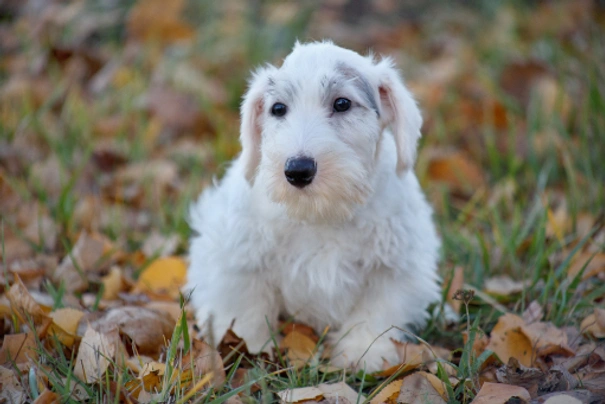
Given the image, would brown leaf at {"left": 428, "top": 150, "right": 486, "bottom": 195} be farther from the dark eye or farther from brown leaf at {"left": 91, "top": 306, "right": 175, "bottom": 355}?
brown leaf at {"left": 91, "top": 306, "right": 175, "bottom": 355}

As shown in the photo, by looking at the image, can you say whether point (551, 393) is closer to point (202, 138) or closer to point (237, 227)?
point (237, 227)

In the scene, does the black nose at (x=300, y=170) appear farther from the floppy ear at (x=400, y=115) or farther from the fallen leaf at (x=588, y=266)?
the fallen leaf at (x=588, y=266)

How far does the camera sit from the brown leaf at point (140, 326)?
9.78ft

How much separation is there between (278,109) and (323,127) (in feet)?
0.99

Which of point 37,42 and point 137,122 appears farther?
point 37,42

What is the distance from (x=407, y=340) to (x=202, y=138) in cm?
328

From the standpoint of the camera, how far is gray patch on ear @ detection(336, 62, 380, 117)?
296cm

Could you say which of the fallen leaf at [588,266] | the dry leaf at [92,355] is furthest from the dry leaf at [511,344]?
the dry leaf at [92,355]

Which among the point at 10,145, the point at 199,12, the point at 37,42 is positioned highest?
the point at 199,12

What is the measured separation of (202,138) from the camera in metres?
5.91

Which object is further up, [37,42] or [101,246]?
[37,42]

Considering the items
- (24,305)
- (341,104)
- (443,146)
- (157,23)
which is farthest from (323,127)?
(157,23)

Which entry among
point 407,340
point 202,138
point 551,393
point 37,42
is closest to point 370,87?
point 407,340

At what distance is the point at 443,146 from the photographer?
18.6 ft
